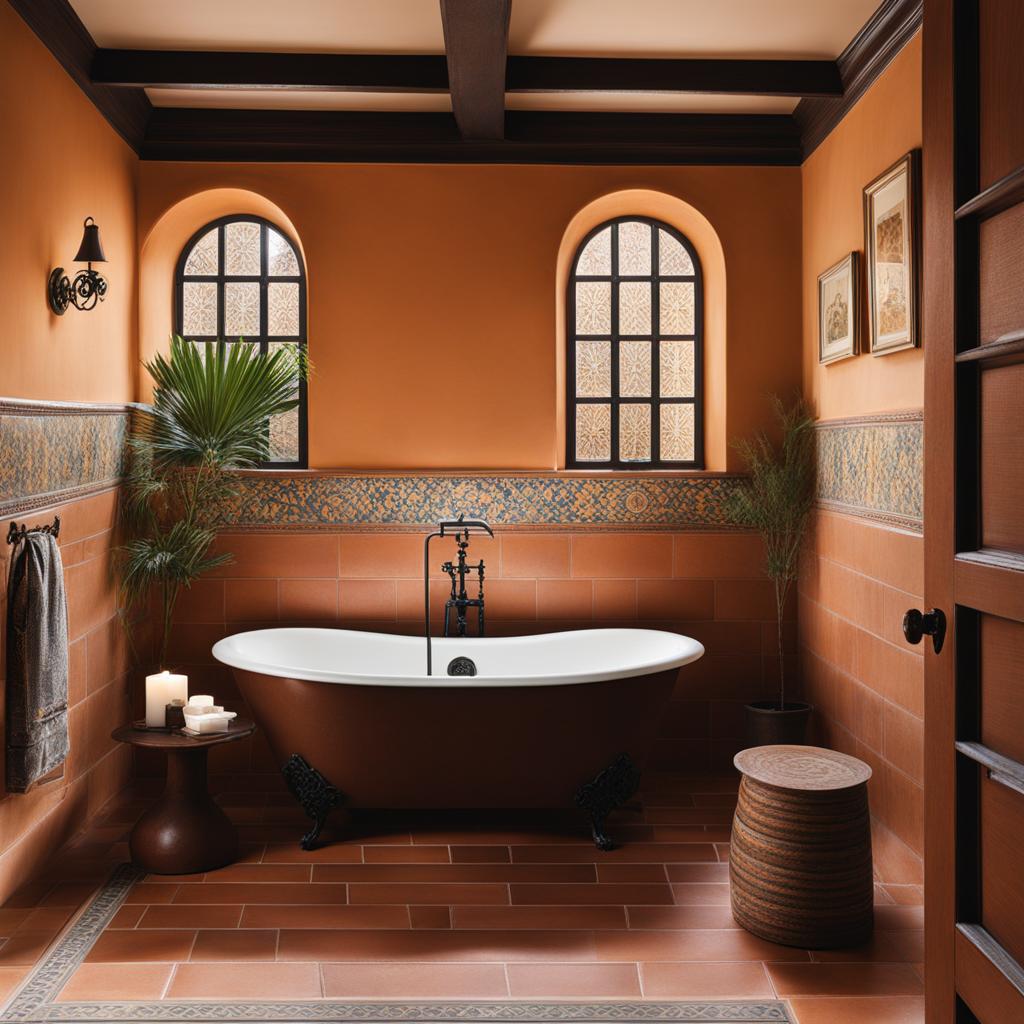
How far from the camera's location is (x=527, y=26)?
3.75 metres

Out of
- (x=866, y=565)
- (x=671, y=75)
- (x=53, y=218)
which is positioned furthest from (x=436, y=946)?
(x=671, y=75)

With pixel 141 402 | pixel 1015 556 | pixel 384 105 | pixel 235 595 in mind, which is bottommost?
pixel 235 595

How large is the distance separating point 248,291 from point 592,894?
3.16m

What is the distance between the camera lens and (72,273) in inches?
150

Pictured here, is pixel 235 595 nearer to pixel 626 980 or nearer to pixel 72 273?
pixel 72 273

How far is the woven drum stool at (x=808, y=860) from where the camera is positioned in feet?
9.70

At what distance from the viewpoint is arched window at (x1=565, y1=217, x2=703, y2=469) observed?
4.96 m

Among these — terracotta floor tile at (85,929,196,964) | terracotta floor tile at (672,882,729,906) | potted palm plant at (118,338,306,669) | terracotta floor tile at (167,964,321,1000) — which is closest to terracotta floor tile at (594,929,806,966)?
terracotta floor tile at (672,882,729,906)

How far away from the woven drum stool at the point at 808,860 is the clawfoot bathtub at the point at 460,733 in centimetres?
80

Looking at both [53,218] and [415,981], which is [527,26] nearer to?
[53,218]

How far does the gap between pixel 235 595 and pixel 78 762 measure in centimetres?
104

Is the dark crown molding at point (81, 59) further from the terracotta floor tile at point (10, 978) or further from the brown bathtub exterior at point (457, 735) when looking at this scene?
the terracotta floor tile at point (10, 978)

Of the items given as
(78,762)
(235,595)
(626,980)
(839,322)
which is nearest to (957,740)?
(626,980)

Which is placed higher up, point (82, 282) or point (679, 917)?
point (82, 282)
